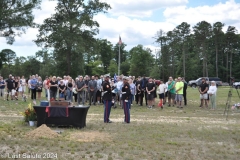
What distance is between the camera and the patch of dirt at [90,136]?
9.95 metres

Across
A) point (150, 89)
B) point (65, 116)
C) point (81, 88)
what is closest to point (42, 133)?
point (65, 116)

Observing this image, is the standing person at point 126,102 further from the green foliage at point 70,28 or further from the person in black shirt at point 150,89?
the green foliage at point 70,28

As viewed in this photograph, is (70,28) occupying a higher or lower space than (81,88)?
higher

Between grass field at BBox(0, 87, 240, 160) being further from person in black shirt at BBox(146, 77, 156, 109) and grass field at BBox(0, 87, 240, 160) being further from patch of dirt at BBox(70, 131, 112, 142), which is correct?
person in black shirt at BBox(146, 77, 156, 109)

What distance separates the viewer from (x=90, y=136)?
10484 mm

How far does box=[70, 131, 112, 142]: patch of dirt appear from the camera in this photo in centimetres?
995

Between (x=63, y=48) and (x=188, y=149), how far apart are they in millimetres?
40053

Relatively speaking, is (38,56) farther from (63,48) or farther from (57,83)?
(57,83)

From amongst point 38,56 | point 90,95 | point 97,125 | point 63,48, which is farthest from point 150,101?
point 38,56

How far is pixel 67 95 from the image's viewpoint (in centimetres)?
2191

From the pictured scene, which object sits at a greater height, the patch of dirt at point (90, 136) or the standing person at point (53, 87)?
the standing person at point (53, 87)

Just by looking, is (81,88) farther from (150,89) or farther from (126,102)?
(126,102)

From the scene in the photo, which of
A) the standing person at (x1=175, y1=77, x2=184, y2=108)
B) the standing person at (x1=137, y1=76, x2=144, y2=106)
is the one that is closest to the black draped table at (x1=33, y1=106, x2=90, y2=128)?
the standing person at (x1=175, y1=77, x2=184, y2=108)

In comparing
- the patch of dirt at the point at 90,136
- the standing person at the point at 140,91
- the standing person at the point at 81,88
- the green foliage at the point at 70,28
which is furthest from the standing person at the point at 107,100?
the green foliage at the point at 70,28
